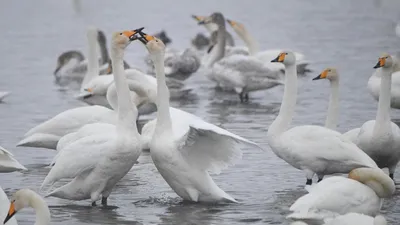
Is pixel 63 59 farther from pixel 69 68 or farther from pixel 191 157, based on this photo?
pixel 191 157

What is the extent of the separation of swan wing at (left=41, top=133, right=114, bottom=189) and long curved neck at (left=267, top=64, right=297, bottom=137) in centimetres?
182

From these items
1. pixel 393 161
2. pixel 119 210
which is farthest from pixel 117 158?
pixel 393 161

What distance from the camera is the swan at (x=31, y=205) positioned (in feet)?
25.0

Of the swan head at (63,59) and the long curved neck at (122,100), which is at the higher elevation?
the long curved neck at (122,100)

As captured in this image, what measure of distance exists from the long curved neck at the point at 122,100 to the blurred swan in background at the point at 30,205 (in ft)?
6.67

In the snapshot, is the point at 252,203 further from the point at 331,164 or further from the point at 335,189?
the point at 335,189

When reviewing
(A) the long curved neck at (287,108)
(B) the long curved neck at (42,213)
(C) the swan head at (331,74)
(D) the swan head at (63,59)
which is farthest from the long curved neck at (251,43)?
(B) the long curved neck at (42,213)

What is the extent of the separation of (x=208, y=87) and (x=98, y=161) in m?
9.74

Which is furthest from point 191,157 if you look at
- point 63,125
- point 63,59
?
point 63,59

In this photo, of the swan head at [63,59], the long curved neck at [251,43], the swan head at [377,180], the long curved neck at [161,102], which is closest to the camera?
the swan head at [377,180]

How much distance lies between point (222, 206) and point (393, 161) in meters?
1.94

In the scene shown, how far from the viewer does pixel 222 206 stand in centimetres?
976

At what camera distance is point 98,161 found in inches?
379

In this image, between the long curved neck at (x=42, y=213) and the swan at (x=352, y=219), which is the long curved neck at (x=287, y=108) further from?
the long curved neck at (x=42, y=213)
